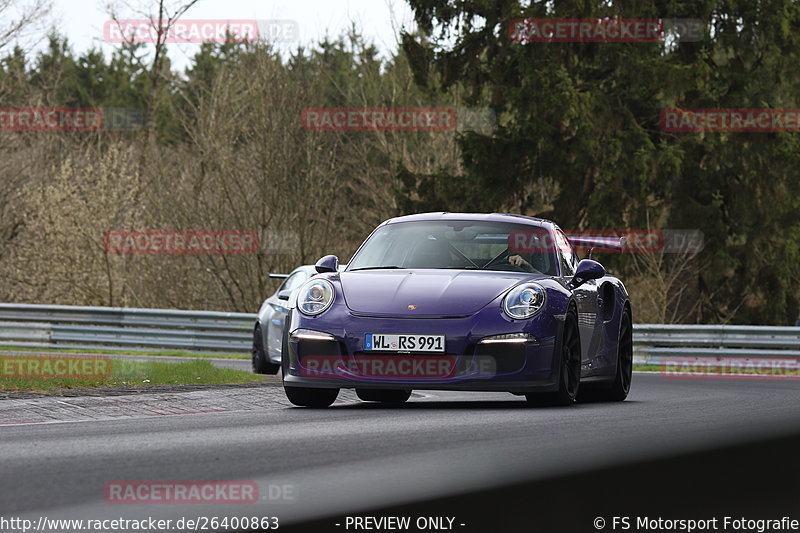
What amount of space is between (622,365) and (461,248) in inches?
94.6

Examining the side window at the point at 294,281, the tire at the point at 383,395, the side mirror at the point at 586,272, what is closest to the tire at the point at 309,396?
the tire at the point at 383,395

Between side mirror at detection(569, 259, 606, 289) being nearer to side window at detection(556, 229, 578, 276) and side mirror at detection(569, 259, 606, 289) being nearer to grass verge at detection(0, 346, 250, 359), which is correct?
side window at detection(556, 229, 578, 276)

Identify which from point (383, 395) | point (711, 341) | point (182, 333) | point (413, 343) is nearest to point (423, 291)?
point (413, 343)

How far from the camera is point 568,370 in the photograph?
39.1 feet

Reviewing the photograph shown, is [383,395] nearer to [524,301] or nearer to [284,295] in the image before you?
[524,301]

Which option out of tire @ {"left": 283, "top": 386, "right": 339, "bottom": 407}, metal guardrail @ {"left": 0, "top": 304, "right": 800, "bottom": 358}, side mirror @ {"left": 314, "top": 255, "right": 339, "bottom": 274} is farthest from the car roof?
metal guardrail @ {"left": 0, "top": 304, "right": 800, "bottom": 358}

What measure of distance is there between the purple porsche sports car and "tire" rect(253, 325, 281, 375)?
25.5 feet

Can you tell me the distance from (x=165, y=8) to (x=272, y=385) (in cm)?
2865

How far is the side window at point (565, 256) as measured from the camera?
41.7 ft

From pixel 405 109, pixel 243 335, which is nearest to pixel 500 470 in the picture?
pixel 243 335

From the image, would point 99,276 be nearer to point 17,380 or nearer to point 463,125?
point 463,125

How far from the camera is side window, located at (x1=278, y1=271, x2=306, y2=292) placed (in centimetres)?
1980

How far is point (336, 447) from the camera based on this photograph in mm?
8508

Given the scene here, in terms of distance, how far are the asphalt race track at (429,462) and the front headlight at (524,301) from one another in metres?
0.77
